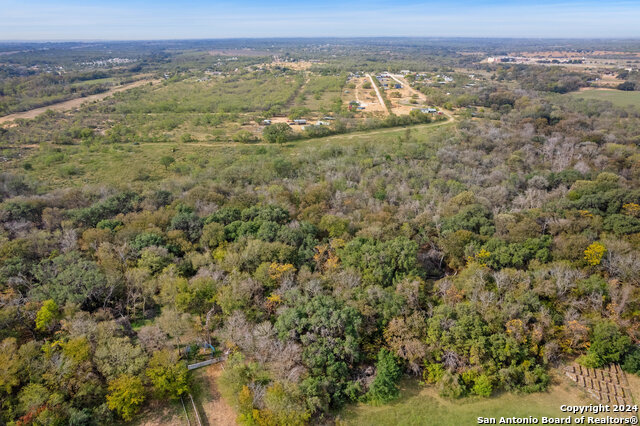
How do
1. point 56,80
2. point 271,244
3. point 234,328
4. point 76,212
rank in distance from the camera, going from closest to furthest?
1. point 234,328
2. point 271,244
3. point 76,212
4. point 56,80

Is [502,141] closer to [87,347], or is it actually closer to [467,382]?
[467,382]

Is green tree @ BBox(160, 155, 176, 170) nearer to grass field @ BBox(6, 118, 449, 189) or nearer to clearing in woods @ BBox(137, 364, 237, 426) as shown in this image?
grass field @ BBox(6, 118, 449, 189)

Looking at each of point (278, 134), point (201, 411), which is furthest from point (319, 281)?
point (278, 134)

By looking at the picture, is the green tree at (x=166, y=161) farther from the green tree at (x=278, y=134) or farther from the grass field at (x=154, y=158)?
the green tree at (x=278, y=134)

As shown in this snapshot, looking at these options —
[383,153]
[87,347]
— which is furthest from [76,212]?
[383,153]

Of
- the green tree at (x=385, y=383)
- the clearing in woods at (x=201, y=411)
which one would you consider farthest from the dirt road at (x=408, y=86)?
the clearing in woods at (x=201, y=411)

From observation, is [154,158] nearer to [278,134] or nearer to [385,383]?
[278,134]
